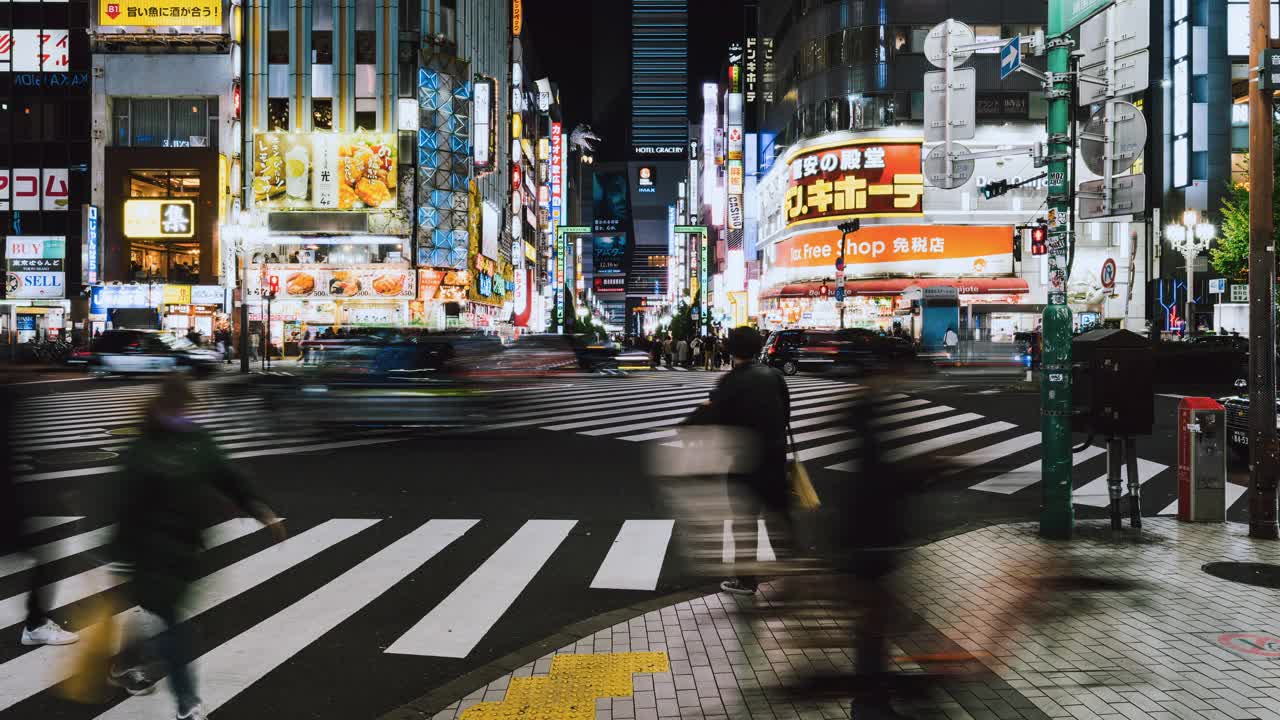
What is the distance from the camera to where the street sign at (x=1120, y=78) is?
755 centimetres

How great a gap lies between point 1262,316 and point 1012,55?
3304mm

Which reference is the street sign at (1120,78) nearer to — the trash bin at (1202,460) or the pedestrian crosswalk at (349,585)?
the trash bin at (1202,460)

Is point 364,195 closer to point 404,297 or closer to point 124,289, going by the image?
point 404,297

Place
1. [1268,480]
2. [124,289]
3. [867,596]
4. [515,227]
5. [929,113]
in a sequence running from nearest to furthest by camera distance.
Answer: [867,596]
[1268,480]
[929,113]
[124,289]
[515,227]

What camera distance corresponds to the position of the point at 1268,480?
25.0ft

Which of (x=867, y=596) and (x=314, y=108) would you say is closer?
(x=867, y=596)

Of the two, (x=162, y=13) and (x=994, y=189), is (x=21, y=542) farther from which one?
(x=162, y=13)

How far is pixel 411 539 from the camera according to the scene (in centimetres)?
818

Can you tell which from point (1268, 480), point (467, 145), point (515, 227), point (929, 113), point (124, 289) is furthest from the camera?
point (515, 227)

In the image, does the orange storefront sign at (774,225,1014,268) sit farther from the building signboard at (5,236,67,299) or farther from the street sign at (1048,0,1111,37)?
the building signboard at (5,236,67,299)

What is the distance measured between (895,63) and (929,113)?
4639 cm

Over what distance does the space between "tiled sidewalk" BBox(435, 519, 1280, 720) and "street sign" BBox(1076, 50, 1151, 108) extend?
4.04 metres

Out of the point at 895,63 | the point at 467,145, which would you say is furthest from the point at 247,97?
the point at 895,63

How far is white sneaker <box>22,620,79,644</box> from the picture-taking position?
538 centimetres
